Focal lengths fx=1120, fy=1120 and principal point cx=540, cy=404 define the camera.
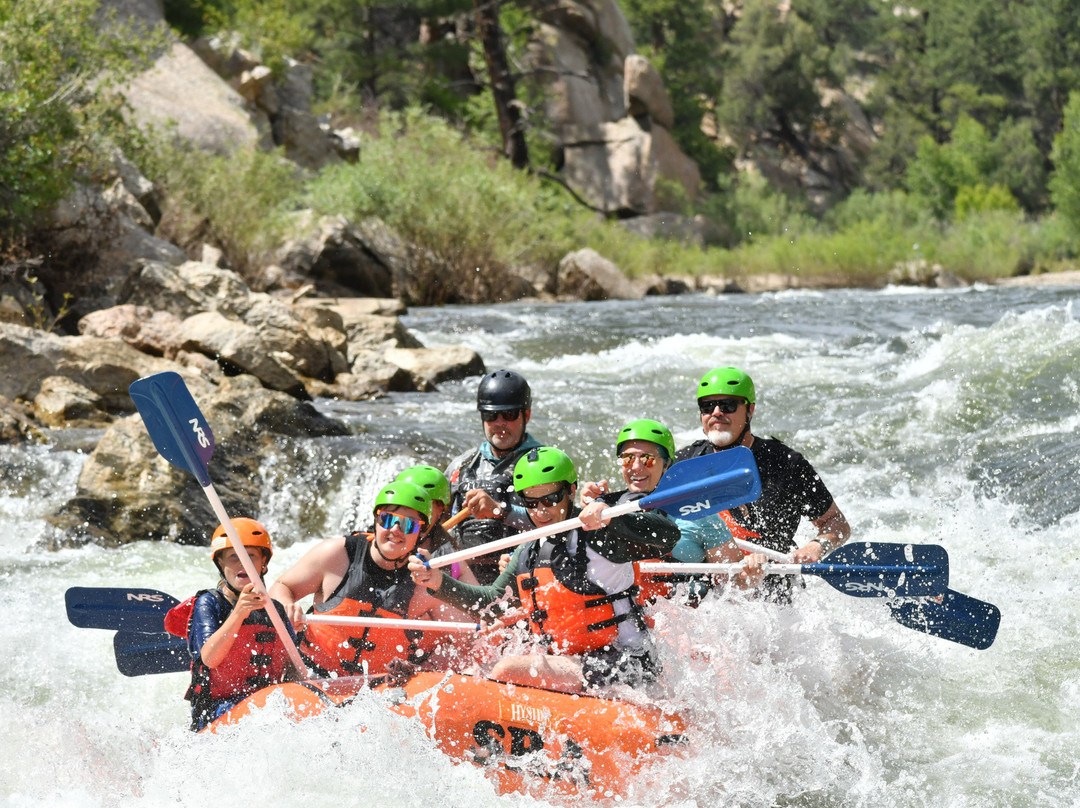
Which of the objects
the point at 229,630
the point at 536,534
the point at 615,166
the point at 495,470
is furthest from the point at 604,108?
the point at 229,630

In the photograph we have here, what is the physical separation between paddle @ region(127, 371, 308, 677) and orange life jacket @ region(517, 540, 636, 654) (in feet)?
2.77

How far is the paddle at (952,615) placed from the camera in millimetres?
4039

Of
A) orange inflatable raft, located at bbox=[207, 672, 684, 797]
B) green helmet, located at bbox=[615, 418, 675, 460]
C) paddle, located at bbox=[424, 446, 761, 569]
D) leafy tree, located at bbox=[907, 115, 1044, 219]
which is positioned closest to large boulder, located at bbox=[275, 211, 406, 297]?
green helmet, located at bbox=[615, 418, 675, 460]

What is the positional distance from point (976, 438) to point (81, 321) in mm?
7482

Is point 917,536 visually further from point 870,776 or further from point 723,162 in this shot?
point 723,162

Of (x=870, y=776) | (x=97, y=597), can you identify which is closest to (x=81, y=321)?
(x=97, y=597)

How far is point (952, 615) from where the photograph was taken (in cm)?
412

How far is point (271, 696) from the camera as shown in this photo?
366cm

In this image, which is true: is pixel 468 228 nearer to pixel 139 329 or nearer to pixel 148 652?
pixel 139 329

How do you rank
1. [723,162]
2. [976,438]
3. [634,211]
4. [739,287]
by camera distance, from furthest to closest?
1. [723,162]
2. [634,211]
3. [739,287]
4. [976,438]

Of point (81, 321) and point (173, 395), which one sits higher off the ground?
point (173, 395)

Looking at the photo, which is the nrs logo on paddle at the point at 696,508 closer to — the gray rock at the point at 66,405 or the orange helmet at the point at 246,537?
the orange helmet at the point at 246,537

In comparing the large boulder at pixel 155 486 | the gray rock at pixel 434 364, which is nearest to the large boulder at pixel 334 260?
the gray rock at pixel 434 364

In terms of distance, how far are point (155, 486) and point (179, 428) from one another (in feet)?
9.94
